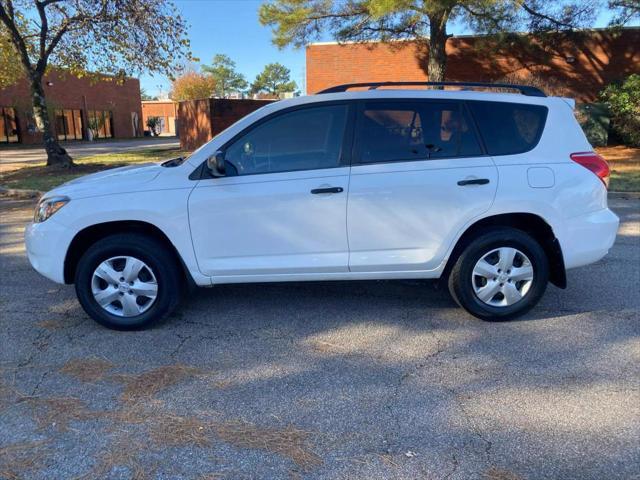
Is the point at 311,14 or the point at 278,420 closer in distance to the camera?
the point at 278,420

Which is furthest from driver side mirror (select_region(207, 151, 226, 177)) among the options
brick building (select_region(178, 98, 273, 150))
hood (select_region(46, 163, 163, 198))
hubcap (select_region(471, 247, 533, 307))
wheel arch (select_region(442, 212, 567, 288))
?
brick building (select_region(178, 98, 273, 150))

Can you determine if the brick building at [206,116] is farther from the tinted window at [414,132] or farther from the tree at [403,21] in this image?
the tinted window at [414,132]

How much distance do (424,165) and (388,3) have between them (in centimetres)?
1075

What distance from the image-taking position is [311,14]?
1667 cm

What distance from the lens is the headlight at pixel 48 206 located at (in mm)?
4043

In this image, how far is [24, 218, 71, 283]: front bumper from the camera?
13.2 feet

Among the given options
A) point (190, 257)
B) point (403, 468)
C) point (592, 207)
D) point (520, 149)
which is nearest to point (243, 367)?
point (190, 257)

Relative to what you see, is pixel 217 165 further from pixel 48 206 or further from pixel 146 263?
pixel 48 206

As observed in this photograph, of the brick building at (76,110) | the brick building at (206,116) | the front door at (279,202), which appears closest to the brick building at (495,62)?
the brick building at (206,116)

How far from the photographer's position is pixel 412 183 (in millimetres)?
3992

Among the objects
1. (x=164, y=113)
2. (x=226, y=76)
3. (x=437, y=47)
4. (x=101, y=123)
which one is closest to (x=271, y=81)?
(x=226, y=76)

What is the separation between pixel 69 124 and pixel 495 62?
102 feet

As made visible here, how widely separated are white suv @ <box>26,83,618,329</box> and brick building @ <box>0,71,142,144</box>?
2644 centimetres

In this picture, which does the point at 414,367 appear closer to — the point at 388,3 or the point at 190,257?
the point at 190,257
